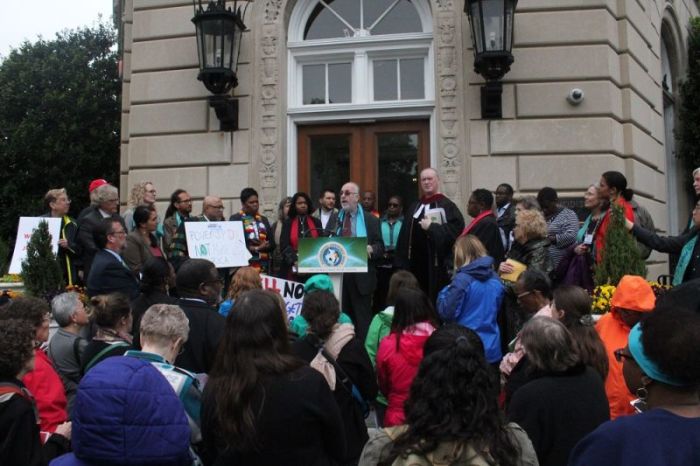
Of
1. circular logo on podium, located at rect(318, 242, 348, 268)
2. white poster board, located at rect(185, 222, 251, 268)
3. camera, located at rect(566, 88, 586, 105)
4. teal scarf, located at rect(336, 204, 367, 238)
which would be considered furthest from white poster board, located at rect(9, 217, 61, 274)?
camera, located at rect(566, 88, 586, 105)

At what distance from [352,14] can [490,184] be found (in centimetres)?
369

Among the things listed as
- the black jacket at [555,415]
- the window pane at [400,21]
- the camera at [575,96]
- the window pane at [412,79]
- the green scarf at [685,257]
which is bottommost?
the black jacket at [555,415]

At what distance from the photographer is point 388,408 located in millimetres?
5238

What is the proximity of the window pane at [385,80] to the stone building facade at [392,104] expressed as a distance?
Result: 0.02 m

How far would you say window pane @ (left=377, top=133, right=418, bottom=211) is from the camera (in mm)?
11078

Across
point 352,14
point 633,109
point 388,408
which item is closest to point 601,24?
point 633,109

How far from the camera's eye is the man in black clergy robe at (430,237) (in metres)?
8.49

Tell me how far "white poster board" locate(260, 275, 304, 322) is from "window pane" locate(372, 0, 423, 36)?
4999 millimetres

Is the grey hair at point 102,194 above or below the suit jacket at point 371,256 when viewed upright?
above

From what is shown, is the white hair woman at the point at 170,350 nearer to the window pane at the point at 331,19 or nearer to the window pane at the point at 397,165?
the window pane at the point at 397,165

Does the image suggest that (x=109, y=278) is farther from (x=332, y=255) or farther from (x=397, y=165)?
(x=397, y=165)

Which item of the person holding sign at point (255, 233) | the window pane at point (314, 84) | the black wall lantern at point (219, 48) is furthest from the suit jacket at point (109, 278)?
the window pane at point (314, 84)

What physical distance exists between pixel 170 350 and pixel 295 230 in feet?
18.4

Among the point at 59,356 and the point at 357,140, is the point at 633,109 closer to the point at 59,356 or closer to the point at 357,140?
the point at 357,140
